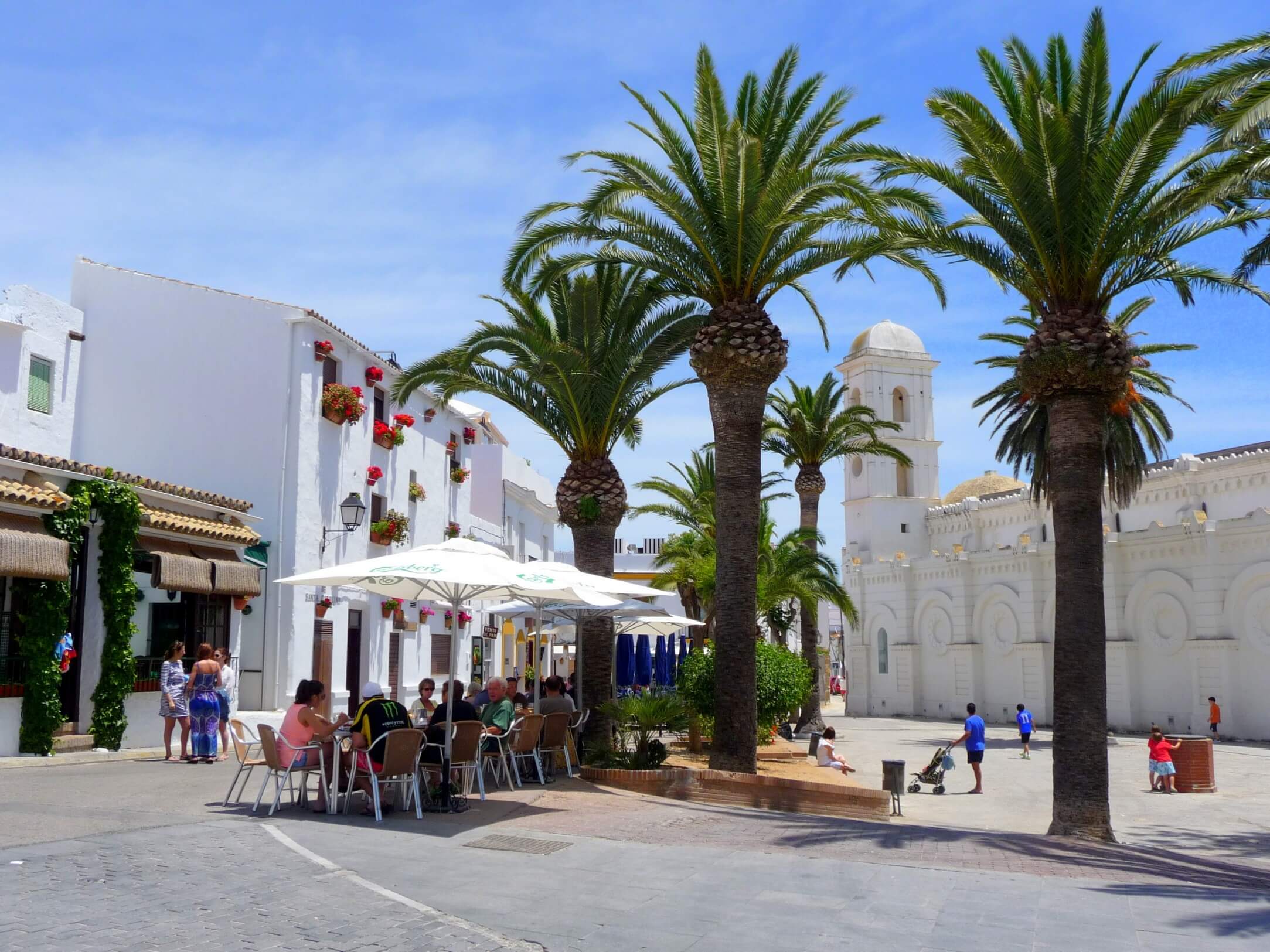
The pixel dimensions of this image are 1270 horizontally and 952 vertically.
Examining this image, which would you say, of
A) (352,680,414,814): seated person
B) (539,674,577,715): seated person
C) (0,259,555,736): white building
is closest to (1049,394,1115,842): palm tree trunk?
(539,674,577,715): seated person

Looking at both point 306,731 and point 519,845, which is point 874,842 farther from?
point 306,731

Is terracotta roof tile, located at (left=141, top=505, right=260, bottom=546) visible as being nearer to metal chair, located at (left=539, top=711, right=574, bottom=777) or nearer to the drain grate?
metal chair, located at (left=539, top=711, right=574, bottom=777)

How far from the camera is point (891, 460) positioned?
61469 mm

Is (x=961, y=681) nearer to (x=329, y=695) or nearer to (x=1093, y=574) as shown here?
(x=329, y=695)

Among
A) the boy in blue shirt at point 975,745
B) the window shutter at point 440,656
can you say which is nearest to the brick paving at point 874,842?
the boy in blue shirt at point 975,745

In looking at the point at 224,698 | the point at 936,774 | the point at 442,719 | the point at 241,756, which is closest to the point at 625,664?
the point at 936,774

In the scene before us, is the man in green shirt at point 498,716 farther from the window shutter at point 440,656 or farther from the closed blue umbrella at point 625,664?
the window shutter at point 440,656

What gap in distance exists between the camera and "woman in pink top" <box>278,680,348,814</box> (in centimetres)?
1084

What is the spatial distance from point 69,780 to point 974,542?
52.2 metres

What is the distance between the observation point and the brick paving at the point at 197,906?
621 centimetres

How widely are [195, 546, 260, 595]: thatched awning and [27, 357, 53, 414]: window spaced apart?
478cm

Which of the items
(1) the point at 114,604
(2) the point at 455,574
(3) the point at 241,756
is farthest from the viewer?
(1) the point at 114,604

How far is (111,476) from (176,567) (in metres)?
1.94

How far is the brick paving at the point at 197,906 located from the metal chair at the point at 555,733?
6393 mm
